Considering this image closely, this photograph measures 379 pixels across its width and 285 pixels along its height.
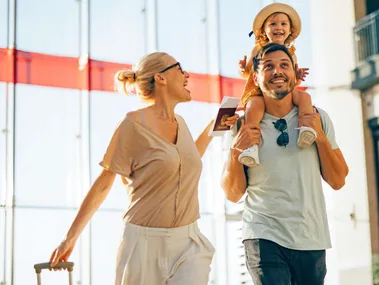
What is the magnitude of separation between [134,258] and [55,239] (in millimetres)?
2670

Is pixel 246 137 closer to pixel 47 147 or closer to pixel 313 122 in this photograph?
pixel 313 122

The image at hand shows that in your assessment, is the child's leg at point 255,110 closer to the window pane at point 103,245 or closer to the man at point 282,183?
the man at point 282,183

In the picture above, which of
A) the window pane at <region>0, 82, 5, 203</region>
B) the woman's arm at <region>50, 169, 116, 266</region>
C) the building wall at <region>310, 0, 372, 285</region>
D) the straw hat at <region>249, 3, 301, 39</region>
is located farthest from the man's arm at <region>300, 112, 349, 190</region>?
the building wall at <region>310, 0, 372, 285</region>

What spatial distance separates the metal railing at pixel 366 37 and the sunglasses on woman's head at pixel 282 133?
5.17 metres

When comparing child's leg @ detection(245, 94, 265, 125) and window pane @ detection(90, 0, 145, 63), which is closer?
child's leg @ detection(245, 94, 265, 125)

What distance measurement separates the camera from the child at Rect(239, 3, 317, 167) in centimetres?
270

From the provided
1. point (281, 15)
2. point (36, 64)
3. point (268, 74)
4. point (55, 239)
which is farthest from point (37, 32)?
point (268, 74)

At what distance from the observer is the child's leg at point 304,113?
8.82 ft

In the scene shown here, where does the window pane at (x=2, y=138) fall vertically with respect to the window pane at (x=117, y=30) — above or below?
below

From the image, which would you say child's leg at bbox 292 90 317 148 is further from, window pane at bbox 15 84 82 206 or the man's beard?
window pane at bbox 15 84 82 206

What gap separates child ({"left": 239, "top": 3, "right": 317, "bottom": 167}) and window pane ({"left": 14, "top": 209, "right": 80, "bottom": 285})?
2.61m

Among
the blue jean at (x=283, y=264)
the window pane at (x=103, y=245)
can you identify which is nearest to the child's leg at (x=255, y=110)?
the blue jean at (x=283, y=264)

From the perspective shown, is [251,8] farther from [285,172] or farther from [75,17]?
[285,172]

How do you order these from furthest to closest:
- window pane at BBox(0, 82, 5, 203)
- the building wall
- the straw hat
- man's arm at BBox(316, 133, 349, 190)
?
1. the building wall
2. window pane at BBox(0, 82, 5, 203)
3. the straw hat
4. man's arm at BBox(316, 133, 349, 190)
